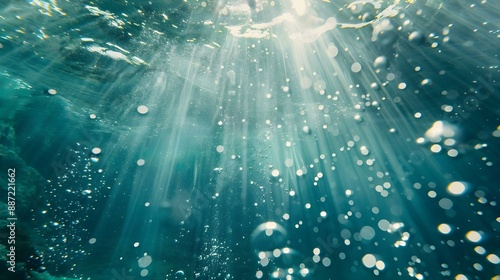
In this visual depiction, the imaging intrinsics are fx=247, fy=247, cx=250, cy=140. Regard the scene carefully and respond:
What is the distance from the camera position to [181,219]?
24547 mm

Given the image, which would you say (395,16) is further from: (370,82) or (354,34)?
(370,82)

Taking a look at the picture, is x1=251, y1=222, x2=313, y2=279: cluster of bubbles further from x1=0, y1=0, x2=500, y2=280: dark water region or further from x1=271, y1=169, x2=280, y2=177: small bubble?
x1=271, y1=169, x2=280, y2=177: small bubble

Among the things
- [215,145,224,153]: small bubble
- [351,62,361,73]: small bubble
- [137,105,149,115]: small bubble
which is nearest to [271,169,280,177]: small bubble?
[215,145,224,153]: small bubble

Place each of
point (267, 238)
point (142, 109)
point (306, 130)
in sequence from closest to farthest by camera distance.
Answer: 1. point (142, 109)
2. point (306, 130)
3. point (267, 238)

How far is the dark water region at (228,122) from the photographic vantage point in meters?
9.79

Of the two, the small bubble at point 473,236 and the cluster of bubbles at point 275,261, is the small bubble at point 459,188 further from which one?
the cluster of bubbles at point 275,261

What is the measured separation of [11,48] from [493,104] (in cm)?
2342

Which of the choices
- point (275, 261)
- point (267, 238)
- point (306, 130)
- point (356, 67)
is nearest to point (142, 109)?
point (306, 130)

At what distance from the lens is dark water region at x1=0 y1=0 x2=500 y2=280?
9789 mm

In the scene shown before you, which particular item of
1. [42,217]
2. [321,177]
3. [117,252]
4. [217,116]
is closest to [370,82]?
[217,116]

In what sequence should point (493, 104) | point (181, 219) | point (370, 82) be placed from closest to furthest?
point (493, 104) → point (370, 82) → point (181, 219)

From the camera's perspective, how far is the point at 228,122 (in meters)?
21.1

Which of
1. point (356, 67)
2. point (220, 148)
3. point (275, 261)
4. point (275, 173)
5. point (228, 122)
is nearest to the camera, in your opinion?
point (356, 67)

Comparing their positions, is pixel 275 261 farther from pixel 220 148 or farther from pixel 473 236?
pixel 473 236
